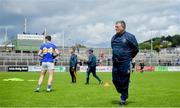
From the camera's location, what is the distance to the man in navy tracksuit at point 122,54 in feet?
37.1

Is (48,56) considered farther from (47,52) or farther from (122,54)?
(122,54)

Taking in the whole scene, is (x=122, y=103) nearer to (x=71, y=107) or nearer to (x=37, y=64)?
(x=71, y=107)

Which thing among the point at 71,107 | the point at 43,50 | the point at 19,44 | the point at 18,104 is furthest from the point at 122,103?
the point at 19,44

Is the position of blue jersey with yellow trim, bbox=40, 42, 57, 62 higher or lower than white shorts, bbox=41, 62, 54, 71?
higher

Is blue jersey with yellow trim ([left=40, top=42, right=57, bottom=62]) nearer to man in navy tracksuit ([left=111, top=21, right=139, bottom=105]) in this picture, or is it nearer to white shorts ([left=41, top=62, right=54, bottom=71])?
white shorts ([left=41, top=62, right=54, bottom=71])

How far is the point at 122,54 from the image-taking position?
1135cm

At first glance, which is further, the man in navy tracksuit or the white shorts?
the white shorts

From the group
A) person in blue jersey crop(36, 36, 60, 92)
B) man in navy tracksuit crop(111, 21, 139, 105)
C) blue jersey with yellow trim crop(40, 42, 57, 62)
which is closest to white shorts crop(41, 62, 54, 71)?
person in blue jersey crop(36, 36, 60, 92)

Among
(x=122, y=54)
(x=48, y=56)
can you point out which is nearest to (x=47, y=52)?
(x=48, y=56)

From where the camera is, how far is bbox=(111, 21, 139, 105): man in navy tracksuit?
11320mm

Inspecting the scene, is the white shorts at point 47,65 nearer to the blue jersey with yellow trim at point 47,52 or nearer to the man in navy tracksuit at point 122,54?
the blue jersey with yellow trim at point 47,52

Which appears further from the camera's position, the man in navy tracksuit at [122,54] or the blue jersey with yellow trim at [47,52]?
the blue jersey with yellow trim at [47,52]

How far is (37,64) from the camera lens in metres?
64.3

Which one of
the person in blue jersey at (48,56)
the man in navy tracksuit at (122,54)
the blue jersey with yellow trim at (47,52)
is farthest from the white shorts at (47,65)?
the man in navy tracksuit at (122,54)
